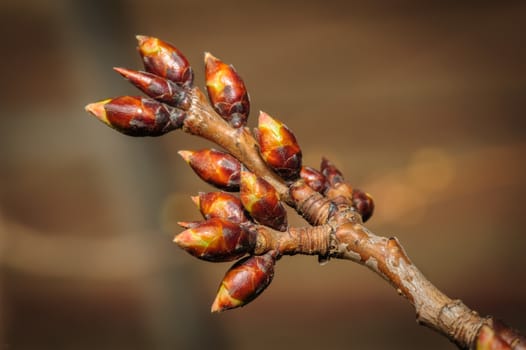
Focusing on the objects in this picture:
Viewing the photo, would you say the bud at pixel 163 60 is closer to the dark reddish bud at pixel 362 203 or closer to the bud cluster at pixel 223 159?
the bud cluster at pixel 223 159

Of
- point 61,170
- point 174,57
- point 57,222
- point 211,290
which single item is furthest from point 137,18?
point 174,57

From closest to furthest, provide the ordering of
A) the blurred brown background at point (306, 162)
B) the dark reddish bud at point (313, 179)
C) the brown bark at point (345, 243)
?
1. the brown bark at point (345, 243)
2. the dark reddish bud at point (313, 179)
3. the blurred brown background at point (306, 162)

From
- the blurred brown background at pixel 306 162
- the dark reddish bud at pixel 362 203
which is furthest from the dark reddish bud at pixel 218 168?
the blurred brown background at pixel 306 162

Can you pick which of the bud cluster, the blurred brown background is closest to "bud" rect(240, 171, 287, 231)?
the bud cluster

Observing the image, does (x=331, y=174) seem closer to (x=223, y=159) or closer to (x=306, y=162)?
(x=223, y=159)

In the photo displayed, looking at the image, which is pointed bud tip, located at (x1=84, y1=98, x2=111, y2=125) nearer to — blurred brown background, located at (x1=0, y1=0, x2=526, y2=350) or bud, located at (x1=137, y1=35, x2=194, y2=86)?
bud, located at (x1=137, y1=35, x2=194, y2=86)

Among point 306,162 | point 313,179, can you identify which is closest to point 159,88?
point 313,179
